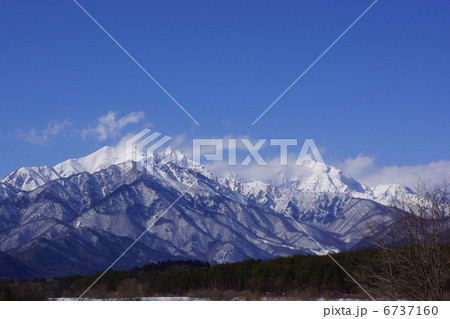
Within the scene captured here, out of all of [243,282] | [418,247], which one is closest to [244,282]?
[243,282]

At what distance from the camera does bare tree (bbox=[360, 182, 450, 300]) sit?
28750mm

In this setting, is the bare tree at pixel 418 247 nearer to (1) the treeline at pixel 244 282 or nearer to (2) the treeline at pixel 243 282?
(1) the treeline at pixel 244 282

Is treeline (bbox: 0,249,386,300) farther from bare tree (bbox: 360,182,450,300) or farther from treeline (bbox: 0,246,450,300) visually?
bare tree (bbox: 360,182,450,300)

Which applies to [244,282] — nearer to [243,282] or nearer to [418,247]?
[243,282]

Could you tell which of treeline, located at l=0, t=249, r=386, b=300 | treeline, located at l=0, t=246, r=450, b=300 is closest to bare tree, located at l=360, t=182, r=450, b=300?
treeline, located at l=0, t=246, r=450, b=300

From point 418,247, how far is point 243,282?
94802mm

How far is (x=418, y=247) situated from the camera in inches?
1156

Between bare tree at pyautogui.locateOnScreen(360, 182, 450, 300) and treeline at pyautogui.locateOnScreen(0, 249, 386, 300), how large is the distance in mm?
51726

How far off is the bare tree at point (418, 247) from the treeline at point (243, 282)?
170 feet

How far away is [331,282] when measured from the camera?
9794cm

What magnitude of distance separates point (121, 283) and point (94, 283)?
779cm

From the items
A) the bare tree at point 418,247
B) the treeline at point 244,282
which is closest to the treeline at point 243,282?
the treeline at point 244,282
